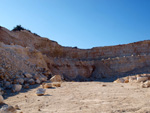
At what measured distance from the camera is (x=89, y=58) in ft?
85.6

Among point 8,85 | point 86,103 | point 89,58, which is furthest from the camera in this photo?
point 89,58

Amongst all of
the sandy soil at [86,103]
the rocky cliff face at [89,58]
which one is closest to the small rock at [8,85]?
the sandy soil at [86,103]

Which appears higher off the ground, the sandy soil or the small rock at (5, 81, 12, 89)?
the small rock at (5, 81, 12, 89)

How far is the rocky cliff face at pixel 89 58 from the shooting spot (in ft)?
63.6

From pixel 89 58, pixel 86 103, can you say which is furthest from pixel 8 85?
pixel 89 58

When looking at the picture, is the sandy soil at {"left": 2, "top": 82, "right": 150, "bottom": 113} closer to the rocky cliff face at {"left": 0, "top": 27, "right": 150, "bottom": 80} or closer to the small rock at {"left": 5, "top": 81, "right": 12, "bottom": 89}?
the small rock at {"left": 5, "top": 81, "right": 12, "bottom": 89}

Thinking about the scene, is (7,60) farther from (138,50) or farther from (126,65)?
(138,50)

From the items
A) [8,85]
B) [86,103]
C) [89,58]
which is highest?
[89,58]

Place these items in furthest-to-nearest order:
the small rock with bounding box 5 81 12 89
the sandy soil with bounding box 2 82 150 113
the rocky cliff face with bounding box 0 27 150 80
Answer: the rocky cliff face with bounding box 0 27 150 80, the small rock with bounding box 5 81 12 89, the sandy soil with bounding box 2 82 150 113

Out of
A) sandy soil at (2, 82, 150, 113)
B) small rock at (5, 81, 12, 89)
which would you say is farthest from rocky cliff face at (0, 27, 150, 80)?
sandy soil at (2, 82, 150, 113)

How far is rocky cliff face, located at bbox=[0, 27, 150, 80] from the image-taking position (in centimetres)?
1940

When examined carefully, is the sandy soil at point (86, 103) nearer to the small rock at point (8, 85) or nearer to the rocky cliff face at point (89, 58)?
the small rock at point (8, 85)

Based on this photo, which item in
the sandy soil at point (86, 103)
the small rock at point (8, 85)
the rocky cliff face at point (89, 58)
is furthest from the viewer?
the rocky cliff face at point (89, 58)

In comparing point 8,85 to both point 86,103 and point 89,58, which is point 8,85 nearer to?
point 86,103
